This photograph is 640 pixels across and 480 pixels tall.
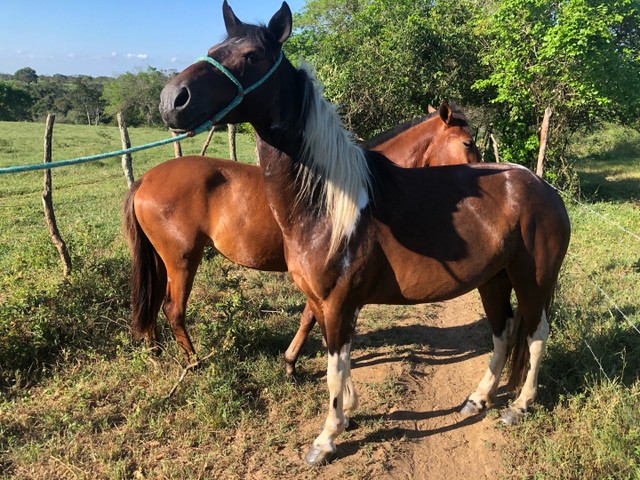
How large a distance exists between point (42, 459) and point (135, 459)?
1.79ft

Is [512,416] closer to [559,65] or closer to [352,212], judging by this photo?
[352,212]

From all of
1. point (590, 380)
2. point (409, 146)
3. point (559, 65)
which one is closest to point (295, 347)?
point (409, 146)

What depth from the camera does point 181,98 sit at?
182 cm

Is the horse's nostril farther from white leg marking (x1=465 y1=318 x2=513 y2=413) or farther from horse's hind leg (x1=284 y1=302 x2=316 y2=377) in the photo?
white leg marking (x1=465 y1=318 x2=513 y2=413)

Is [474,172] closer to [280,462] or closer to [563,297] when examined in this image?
[280,462]

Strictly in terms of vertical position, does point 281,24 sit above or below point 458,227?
above

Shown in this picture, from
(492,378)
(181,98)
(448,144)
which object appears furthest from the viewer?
(448,144)

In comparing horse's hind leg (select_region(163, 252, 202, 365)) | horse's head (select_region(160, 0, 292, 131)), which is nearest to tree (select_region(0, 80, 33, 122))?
horse's hind leg (select_region(163, 252, 202, 365))

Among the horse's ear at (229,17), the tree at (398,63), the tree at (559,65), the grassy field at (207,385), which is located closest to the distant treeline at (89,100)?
the tree at (398,63)

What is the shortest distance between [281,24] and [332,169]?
0.73m

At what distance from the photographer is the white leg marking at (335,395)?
2.55m

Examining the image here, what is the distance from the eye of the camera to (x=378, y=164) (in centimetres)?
252

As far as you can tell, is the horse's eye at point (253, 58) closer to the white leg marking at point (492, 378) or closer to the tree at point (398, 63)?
the white leg marking at point (492, 378)

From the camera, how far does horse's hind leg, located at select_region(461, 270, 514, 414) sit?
3.09 m
